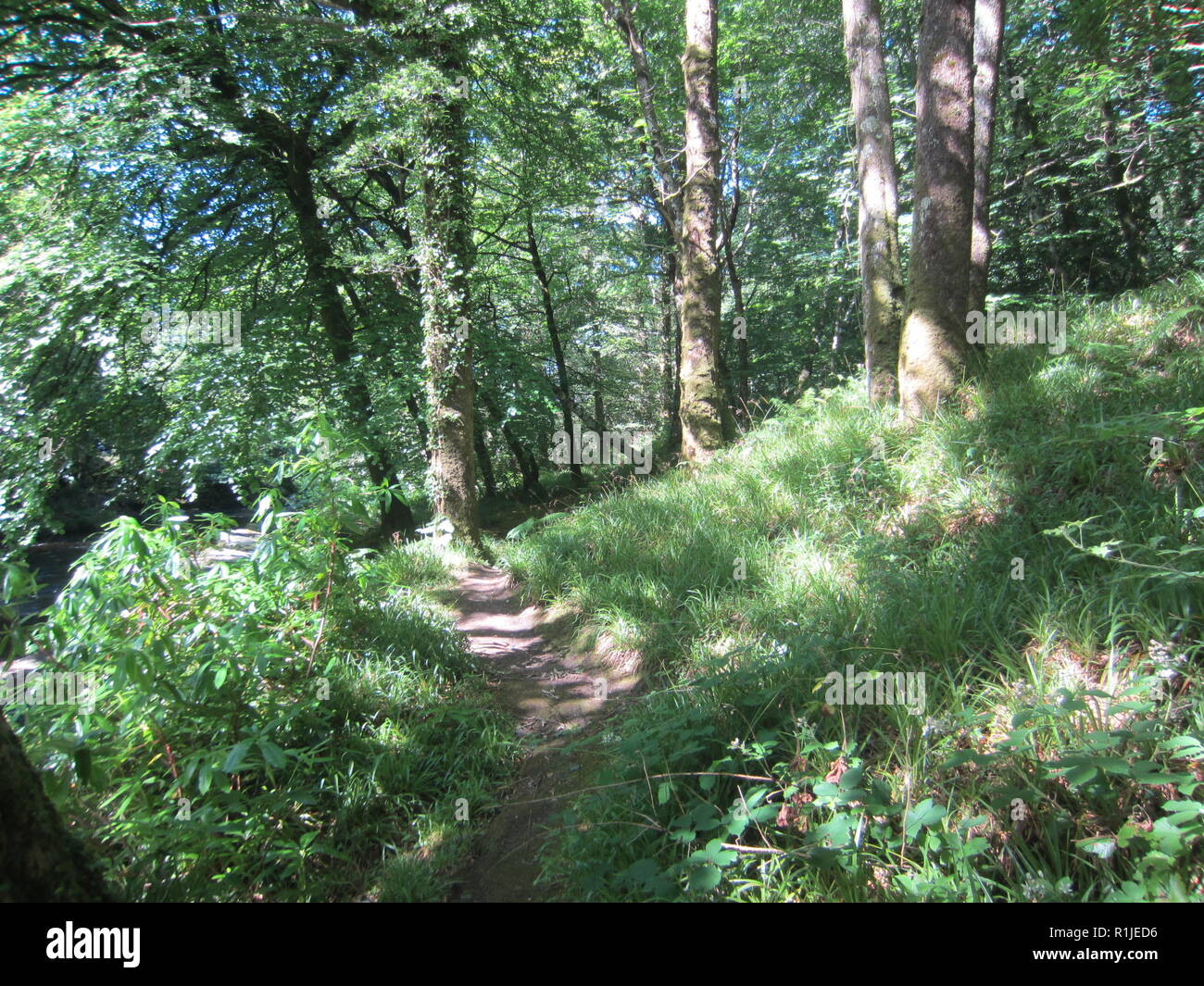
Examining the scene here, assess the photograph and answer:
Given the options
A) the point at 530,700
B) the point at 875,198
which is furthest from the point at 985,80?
A: the point at 530,700

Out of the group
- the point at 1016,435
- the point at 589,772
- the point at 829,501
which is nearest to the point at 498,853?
the point at 589,772

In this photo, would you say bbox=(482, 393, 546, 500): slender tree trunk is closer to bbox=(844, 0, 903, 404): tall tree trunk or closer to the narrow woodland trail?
the narrow woodland trail

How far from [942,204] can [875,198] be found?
6.49 ft

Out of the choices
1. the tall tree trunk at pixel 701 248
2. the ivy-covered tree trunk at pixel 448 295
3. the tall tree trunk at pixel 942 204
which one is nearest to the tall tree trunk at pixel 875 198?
the tall tree trunk at pixel 942 204

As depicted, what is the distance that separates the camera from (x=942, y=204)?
16.4 feet

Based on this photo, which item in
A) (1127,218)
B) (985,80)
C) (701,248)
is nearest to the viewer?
(985,80)

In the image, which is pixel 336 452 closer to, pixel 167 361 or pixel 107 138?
pixel 107 138

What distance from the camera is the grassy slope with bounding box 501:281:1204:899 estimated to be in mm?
1887

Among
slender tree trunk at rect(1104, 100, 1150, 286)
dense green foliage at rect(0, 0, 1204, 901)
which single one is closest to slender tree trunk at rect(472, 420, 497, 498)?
dense green foliage at rect(0, 0, 1204, 901)

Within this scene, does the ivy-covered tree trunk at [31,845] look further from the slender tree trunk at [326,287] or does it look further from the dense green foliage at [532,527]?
the slender tree trunk at [326,287]

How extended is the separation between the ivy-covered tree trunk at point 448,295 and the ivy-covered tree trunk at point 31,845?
5.64m

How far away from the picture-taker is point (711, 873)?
190cm

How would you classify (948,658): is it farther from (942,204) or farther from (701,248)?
(701,248)

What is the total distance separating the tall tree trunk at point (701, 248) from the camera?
25.6ft
